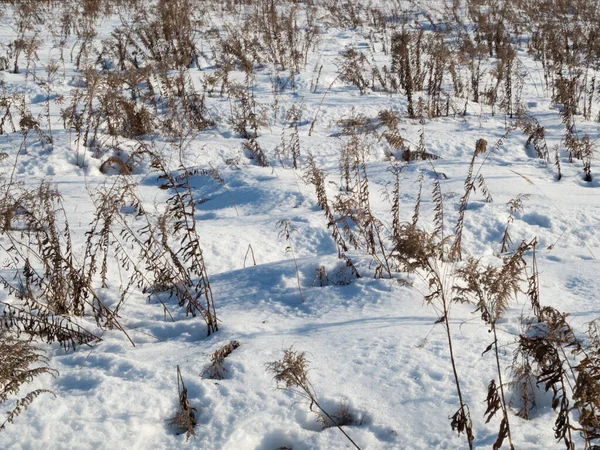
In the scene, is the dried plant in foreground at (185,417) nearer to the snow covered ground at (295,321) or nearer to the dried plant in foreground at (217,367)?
the snow covered ground at (295,321)

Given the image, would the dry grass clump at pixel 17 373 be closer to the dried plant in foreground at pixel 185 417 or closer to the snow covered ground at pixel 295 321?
the snow covered ground at pixel 295 321

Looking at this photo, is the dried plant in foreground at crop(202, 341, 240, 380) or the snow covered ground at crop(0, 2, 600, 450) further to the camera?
the dried plant in foreground at crop(202, 341, 240, 380)

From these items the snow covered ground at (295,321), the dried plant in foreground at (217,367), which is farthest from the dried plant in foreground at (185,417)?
the dried plant in foreground at (217,367)

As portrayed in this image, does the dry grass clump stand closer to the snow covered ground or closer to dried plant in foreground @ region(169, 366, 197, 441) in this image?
the snow covered ground

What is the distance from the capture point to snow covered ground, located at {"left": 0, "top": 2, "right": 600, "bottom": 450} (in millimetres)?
2088

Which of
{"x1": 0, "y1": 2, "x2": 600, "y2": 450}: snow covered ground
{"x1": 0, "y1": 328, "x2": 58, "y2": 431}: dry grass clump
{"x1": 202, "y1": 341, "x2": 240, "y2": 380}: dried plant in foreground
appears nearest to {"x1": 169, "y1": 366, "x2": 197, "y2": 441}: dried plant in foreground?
{"x1": 0, "y1": 2, "x2": 600, "y2": 450}: snow covered ground

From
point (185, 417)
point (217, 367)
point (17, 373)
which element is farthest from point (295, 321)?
point (17, 373)

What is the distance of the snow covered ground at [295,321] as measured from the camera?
209cm

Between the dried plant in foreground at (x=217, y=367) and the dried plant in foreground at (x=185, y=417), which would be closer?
the dried plant in foreground at (x=185, y=417)

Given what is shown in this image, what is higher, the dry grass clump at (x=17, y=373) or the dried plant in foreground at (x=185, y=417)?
the dry grass clump at (x=17, y=373)

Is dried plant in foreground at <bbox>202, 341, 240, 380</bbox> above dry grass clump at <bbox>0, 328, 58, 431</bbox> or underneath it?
underneath

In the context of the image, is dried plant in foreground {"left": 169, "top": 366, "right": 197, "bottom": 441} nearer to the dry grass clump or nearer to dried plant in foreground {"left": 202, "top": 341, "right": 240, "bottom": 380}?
dried plant in foreground {"left": 202, "top": 341, "right": 240, "bottom": 380}

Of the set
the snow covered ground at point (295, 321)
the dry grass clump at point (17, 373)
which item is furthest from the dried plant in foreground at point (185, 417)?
the dry grass clump at point (17, 373)

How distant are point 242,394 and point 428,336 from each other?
962 mm
